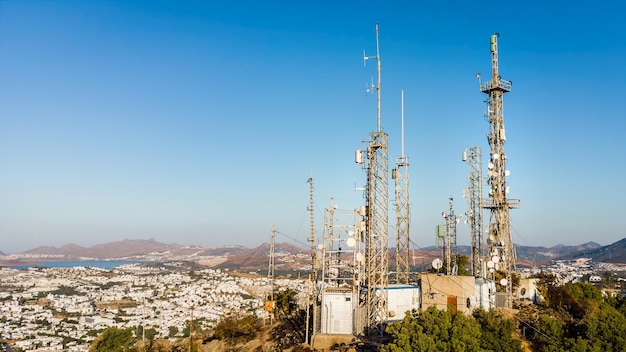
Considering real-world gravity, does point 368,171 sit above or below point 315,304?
above

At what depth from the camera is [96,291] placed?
120 meters

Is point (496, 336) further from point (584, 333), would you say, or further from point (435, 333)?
point (584, 333)

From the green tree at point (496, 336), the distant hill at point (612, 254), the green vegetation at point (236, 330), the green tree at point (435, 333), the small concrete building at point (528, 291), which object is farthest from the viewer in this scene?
the distant hill at point (612, 254)

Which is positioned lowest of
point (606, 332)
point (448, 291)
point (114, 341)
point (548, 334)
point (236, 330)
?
point (114, 341)

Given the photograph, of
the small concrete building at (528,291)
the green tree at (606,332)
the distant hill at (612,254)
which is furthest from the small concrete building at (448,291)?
the distant hill at (612,254)

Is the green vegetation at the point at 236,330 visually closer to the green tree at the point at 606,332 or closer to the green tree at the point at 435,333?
the green tree at the point at 435,333

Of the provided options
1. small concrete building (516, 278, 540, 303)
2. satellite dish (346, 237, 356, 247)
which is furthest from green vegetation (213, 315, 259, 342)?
small concrete building (516, 278, 540, 303)

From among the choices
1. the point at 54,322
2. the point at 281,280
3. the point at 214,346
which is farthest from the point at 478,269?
the point at 54,322

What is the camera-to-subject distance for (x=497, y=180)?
35.9 metres

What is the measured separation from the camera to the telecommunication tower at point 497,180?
34875 millimetres

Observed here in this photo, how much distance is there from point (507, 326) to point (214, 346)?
16.4m

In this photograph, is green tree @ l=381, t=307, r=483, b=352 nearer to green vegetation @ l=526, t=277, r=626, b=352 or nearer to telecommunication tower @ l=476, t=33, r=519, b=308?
green vegetation @ l=526, t=277, r=626, b=352

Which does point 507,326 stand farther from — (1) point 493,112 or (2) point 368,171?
(1) point 493,112

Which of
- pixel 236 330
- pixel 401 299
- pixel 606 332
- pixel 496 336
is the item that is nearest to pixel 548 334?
pixel 606 332
